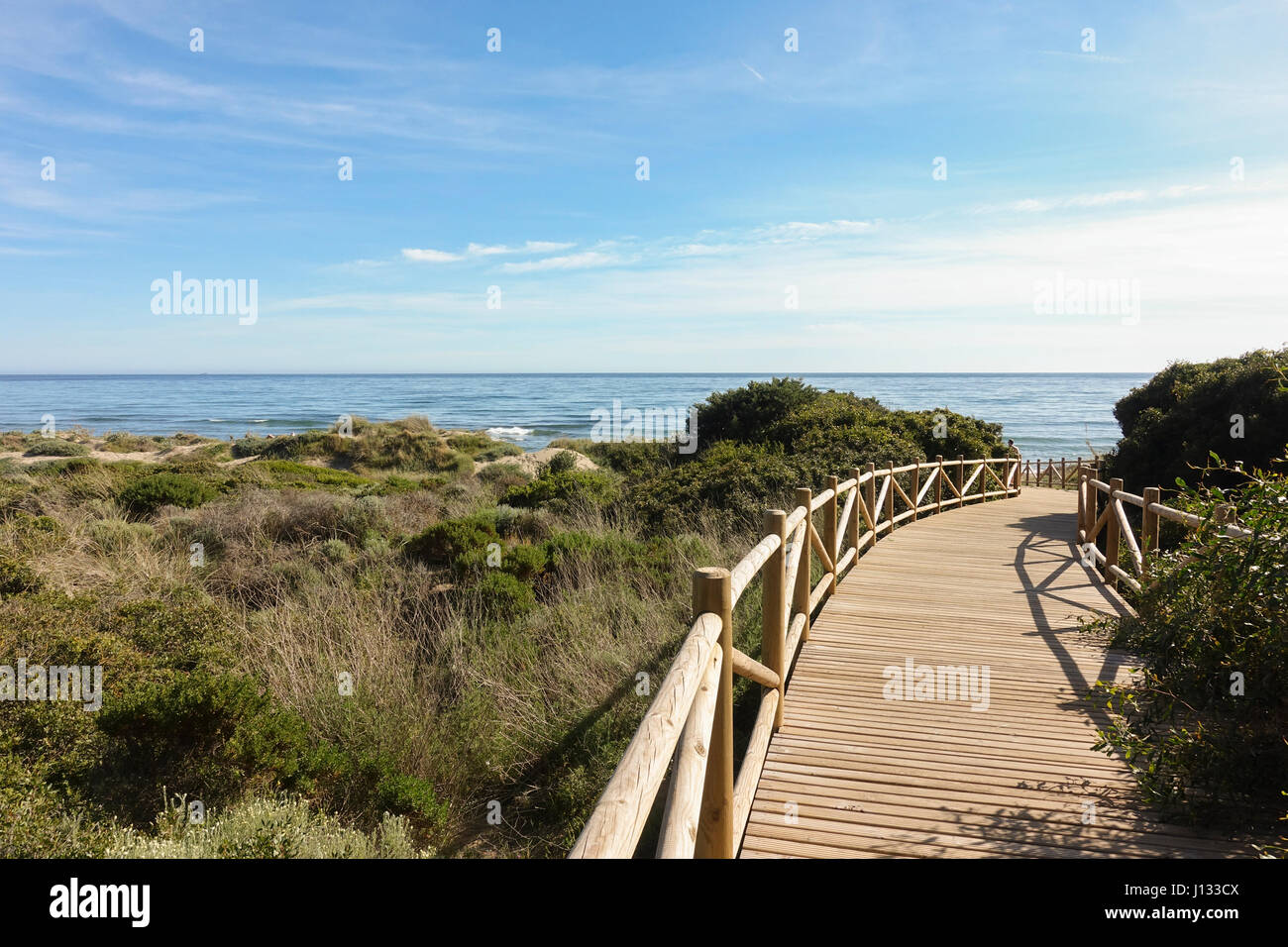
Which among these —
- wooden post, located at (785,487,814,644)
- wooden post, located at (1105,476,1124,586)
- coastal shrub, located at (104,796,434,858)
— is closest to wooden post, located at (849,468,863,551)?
wooden post, located at (1105,476,1124,586)

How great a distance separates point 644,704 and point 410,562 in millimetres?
4805

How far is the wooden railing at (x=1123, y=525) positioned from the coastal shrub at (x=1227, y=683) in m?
0.43

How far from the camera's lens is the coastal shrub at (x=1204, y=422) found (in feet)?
38.1

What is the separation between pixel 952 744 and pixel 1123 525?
16.3 feet

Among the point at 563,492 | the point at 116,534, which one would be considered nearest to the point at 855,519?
the point at 563,492

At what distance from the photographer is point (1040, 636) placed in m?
5.98

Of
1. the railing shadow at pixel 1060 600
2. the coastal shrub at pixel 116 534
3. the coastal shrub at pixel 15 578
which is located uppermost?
the coastal shrub at pixel 15 578

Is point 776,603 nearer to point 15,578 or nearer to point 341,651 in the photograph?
point 341,651

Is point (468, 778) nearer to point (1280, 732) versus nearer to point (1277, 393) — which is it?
point (1280, 732)

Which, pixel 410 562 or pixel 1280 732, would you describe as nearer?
pixel 1280 732

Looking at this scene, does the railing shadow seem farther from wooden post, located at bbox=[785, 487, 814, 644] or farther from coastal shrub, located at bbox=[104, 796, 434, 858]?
coastal shrub, located at bbox=[104, 796, 434, 858]

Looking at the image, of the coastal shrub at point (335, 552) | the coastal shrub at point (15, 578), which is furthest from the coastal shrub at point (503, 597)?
the coastal shrub at point (15, 578)

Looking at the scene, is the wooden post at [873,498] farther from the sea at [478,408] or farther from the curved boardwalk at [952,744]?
the sea at [478,408]
